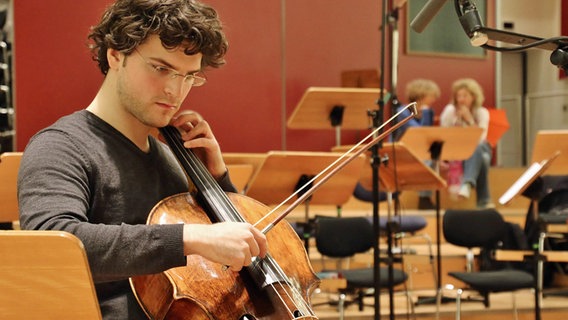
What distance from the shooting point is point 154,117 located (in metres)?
1.71

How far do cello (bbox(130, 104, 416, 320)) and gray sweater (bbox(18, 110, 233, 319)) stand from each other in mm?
89

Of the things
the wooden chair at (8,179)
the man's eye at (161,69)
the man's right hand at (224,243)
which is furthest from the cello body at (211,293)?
the wooden chair at (8,179)

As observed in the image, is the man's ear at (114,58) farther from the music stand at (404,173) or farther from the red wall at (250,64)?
the red wall at (250,64)

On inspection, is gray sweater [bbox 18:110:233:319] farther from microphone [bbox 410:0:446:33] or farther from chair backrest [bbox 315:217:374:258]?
chair backrest [bbox 315:217:374:258]

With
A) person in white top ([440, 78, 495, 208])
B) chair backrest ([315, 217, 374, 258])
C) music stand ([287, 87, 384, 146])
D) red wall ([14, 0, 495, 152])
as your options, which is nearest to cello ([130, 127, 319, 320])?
chair backrest ([315, 217, 374, 258])

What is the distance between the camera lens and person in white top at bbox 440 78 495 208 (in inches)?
253

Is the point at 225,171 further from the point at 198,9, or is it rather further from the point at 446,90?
the point at 446,90

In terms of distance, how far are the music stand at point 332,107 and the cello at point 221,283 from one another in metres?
3.14

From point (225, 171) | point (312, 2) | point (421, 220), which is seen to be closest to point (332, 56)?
point (312, 2)

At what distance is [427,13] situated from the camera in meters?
1.80

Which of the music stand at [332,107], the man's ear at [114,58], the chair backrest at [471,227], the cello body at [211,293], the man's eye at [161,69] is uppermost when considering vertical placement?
the man's ear at [114,58]

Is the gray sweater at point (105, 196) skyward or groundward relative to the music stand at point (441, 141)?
skyward

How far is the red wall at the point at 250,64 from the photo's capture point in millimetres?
6035

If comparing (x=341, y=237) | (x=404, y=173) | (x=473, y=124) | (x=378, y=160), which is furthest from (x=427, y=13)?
(x=473, y=124)
